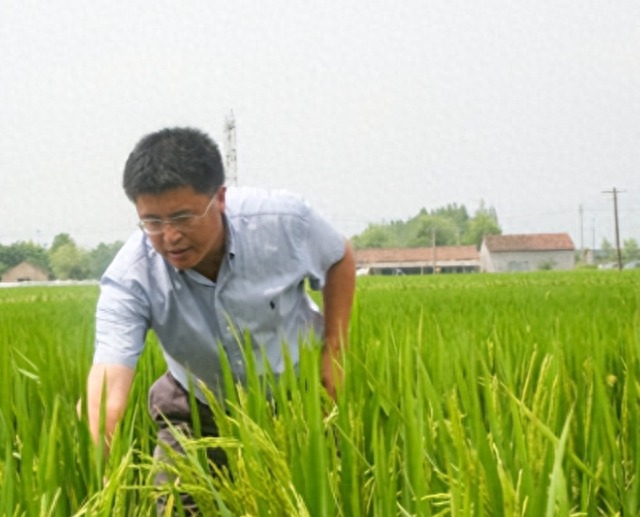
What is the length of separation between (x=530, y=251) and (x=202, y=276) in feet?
169

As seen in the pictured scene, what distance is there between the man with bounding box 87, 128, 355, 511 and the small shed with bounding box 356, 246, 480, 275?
157 ft

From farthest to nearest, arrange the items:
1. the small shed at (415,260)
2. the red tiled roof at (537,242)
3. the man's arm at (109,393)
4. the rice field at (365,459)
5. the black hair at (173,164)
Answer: the small shed at (415,260), the red tiled roof at (537,242), the black hair at (173,164), the man's arm at (109,393), the rice field at (365,459)

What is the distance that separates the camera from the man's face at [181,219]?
5.30 ft

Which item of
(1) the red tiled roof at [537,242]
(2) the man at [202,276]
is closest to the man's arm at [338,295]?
(2) the man at [202,276]

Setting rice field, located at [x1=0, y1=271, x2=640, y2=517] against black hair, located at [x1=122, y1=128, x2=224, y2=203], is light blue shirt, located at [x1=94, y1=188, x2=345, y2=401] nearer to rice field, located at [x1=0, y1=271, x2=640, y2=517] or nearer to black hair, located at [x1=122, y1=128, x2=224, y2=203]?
black hair, located at [x1=122, y1=128, x2=224, y2=203]

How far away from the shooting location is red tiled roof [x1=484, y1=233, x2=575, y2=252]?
2029 inches

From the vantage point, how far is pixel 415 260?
52.8 meters

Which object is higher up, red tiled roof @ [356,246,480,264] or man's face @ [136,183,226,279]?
man's face @ [136,183,226,279]

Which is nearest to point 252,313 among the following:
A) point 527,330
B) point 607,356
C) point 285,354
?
point 285,354

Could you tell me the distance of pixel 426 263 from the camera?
53.2 metres

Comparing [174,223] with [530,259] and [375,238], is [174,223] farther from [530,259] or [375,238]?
[375,238]

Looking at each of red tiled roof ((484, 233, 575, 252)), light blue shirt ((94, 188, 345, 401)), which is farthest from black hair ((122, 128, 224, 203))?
red tiled roof ((484, 233, 575, 252))

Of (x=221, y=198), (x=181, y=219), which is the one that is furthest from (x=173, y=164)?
(x=221, y=198)

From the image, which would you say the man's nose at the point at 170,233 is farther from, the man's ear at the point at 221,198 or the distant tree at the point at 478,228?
the distant tree at the point at 478,228
